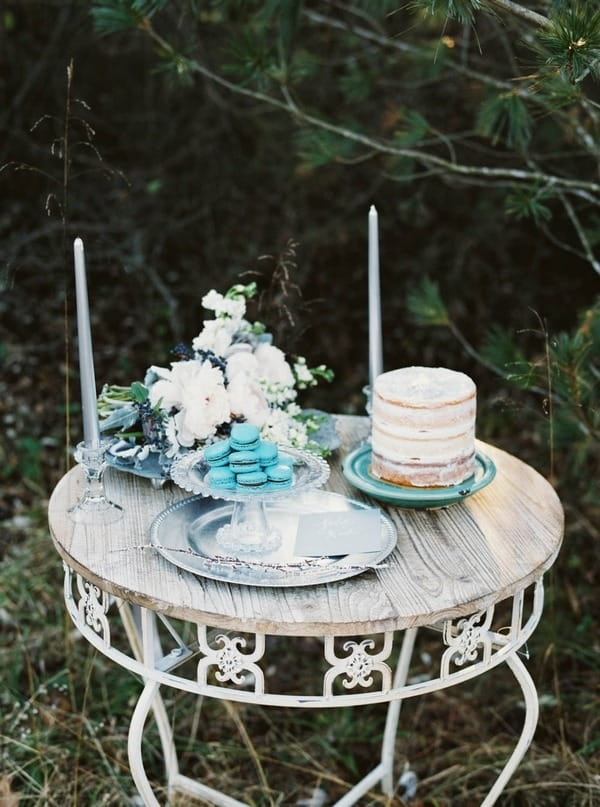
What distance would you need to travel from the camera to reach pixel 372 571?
1.43 meters

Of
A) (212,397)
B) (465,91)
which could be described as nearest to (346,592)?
(212,397)

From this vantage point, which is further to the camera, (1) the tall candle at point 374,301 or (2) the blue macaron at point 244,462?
(1) the tall candle at point 374,301

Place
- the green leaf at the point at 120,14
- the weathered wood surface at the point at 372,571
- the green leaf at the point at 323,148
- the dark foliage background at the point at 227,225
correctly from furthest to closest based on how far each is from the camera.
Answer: the dark foliage background at the point at 227,225 < the green leaf at the point at 323,148 < the green leaf at the point at 120,14 < the weathered wood surface at the point at 372,571

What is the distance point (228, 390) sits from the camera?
5.44ft

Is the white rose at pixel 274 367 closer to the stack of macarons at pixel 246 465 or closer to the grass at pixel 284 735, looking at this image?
the stack of macarons at pixel 246 465

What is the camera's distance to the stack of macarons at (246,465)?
1.40 meters

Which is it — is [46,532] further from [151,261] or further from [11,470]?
[151,261]

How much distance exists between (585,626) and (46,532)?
1497mm

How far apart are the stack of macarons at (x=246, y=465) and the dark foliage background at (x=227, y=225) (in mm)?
2242

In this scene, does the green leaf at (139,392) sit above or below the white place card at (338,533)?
above

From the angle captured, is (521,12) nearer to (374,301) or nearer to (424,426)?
(374,301)

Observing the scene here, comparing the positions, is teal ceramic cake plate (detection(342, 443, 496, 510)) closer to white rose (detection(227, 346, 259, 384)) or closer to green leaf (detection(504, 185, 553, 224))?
white rose (detection(227, 346, 259, 384))

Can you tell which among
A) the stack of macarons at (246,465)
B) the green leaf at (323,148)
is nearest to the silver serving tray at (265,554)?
the stack of macarons at (246,465)

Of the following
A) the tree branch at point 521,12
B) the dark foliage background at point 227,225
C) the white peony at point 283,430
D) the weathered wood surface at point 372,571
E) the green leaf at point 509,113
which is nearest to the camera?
the weathered wood surface at point 372,571
